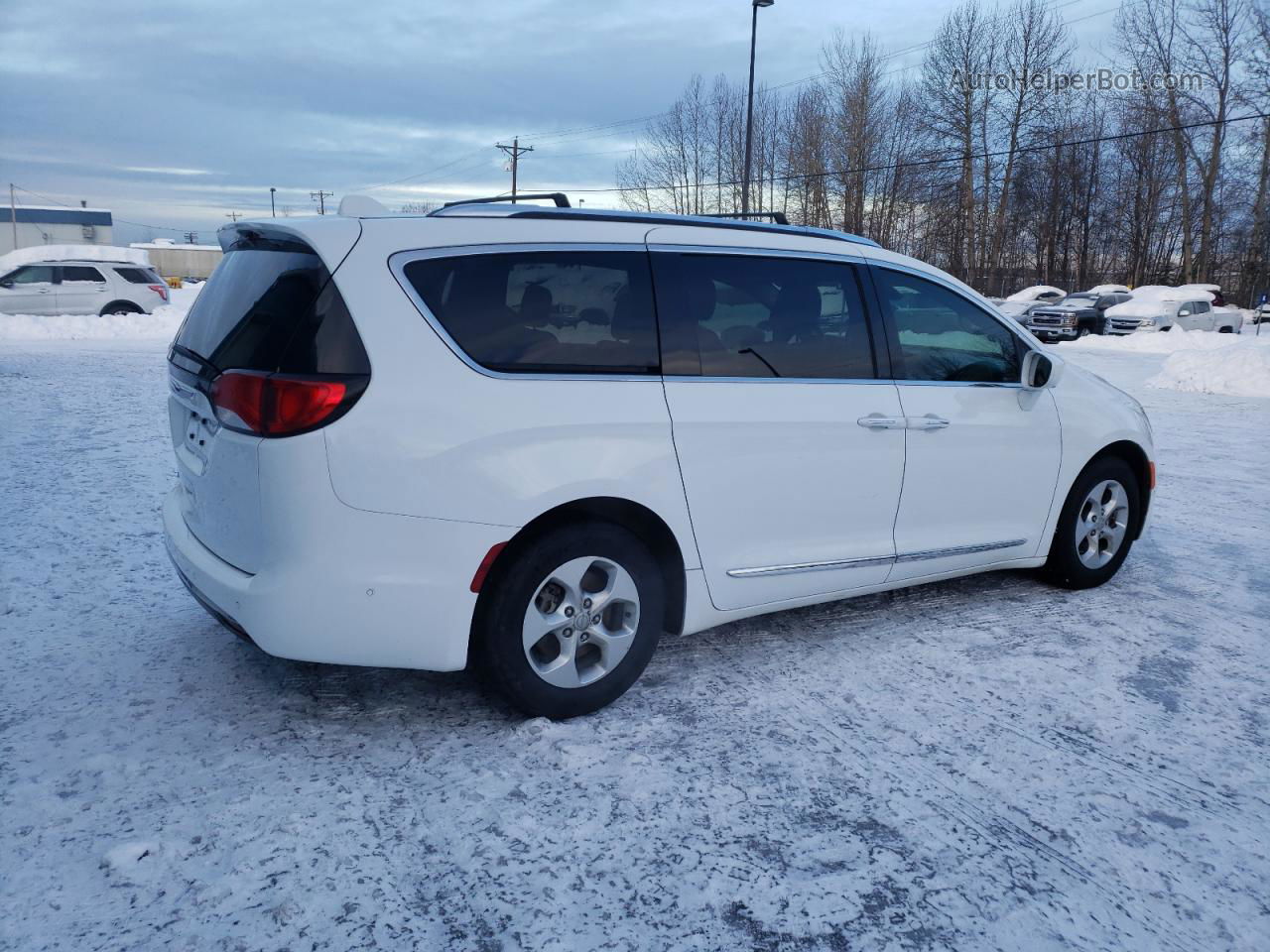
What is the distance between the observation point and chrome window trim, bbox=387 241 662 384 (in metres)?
3.05

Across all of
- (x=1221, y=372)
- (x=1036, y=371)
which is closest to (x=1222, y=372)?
(x=1221, y=372)

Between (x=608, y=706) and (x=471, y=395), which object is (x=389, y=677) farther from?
(x=471, y=395)

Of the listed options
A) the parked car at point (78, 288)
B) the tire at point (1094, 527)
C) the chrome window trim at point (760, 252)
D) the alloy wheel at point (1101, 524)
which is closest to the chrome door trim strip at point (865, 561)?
the tire at point (1094, 527)

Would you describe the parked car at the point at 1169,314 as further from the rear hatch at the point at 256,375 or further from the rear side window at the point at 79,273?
the rear hatch at the point at 256,375

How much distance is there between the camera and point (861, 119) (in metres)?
42.4

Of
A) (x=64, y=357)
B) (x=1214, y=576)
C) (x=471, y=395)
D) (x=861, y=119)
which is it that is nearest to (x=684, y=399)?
(x=471, y=395)

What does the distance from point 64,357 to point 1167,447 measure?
16.0m

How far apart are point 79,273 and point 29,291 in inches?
43.7

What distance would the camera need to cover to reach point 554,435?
125 inches

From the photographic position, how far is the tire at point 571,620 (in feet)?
10.4

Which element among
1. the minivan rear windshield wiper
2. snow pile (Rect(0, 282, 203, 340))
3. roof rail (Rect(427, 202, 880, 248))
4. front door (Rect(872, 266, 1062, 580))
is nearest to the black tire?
snow pile (Rect(0, 282, 203, 340))

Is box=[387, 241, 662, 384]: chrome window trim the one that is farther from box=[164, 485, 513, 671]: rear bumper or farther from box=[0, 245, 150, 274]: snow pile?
box=[0, 245, 150, 274]: snow pile

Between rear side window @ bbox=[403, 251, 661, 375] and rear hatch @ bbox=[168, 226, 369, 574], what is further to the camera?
rear side window @ bbox=[403, 251, 661, 375]

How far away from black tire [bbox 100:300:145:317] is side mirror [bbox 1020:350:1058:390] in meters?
22.7
